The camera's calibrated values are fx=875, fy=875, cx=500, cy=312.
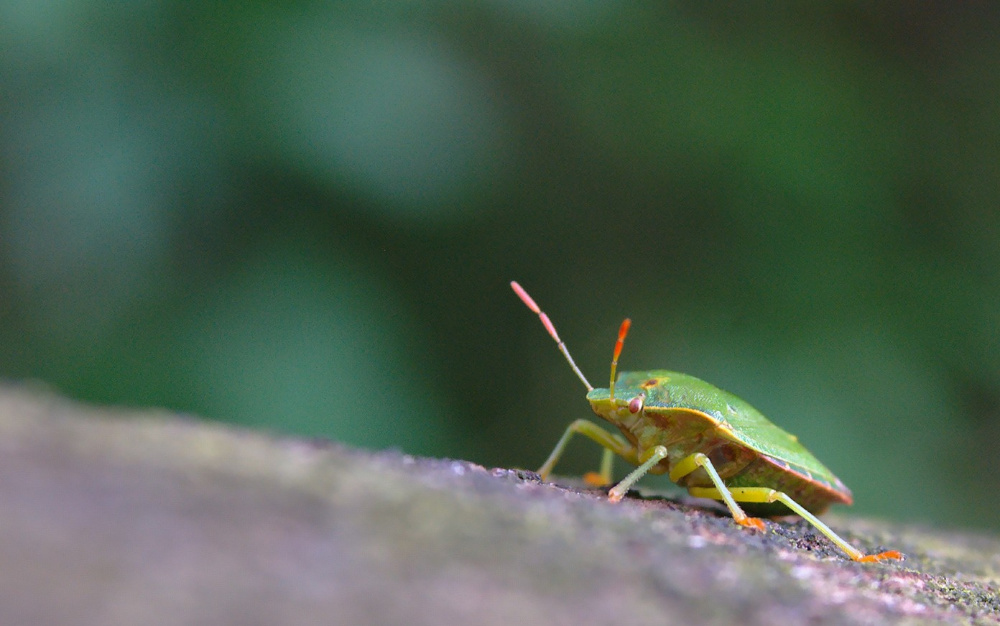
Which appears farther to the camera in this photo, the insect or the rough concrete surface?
the insect

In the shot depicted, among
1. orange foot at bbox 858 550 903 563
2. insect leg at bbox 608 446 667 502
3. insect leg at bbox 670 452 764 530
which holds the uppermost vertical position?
orange foot at bbox 858 550 903 563

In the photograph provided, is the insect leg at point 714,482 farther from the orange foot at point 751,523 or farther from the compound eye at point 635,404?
the compound eye at point 635,404

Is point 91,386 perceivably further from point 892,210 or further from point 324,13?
point 892,210

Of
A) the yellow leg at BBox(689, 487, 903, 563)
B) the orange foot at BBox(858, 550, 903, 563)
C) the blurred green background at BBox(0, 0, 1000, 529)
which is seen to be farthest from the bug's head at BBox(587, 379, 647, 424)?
the blurred green background at BBox(0, 0, 1000, 529)

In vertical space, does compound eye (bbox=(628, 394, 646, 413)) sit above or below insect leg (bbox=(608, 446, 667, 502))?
above

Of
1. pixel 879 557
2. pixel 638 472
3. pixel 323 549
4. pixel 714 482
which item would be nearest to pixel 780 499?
pixel 714 482

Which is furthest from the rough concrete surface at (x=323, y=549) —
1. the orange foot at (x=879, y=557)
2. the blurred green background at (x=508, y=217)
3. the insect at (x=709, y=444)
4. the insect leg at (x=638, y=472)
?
the blurred green background at (x=508, y=217)

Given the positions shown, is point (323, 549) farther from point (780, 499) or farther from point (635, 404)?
point (780, 499)

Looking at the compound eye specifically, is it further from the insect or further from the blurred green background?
the blurred green background
